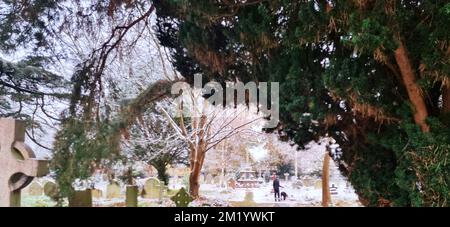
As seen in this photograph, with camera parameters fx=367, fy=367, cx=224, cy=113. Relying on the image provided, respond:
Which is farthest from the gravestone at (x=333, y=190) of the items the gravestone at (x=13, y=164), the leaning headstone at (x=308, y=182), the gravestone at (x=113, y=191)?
the gravestone at (x=13, y=164)

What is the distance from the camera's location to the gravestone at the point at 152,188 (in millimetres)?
6879

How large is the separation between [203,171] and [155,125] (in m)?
1.28

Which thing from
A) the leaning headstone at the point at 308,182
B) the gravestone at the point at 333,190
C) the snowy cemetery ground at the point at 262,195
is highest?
the leaning headstone at the point at 308,182

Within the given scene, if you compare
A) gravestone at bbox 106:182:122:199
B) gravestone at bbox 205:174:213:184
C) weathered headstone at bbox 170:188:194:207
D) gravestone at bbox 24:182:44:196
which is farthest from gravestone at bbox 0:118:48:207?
gravestone at bbox 205:174:213:184

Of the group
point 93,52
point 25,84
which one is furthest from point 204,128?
point 25,84

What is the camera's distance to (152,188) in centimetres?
697

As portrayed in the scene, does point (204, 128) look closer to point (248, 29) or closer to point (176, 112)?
point (176, 112)

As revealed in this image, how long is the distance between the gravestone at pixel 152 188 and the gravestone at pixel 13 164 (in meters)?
4.33

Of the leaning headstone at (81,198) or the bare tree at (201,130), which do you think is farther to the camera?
the bare tree at (201,130)

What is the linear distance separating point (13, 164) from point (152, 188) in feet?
14.9

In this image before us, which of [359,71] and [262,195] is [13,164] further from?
[262,195]

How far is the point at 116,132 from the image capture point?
4371mm
